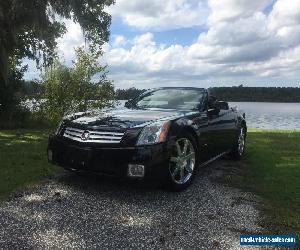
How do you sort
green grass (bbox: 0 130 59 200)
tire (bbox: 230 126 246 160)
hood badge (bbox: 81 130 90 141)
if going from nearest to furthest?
hood badge (bbox: 81 130 90 141), green grass (bbox: 0 130 59 200), tire (bbox: 230 126 246 160)

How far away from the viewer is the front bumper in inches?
195

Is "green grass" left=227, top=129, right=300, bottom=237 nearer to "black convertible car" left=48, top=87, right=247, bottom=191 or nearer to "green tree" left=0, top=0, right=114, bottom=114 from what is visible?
"black convertible car" left=48, top=87, right=247, bottom=191

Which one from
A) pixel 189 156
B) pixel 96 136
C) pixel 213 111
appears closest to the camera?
pixel 96 136

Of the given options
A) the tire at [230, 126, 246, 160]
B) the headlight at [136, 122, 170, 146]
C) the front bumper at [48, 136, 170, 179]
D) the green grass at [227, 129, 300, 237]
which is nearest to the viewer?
the green grass at [227, 129, 300, 237]

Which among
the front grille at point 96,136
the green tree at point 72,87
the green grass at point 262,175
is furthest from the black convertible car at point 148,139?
the green tree at point 72,87

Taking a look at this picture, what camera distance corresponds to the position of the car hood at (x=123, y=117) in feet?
17.5

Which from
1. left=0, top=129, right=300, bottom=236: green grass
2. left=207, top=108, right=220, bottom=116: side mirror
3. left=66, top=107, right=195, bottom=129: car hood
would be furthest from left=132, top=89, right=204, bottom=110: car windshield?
left=0, top=129, right=300, bottom=236: green grass

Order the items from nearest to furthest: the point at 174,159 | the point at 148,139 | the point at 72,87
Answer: the point at 148,139
the point at 174,159
the point at 72,87

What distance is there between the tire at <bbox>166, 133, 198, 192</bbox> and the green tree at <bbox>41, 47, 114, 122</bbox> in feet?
45.9

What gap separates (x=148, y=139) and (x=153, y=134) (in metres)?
0.11

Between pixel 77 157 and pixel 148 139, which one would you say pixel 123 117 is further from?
pixel 77 157

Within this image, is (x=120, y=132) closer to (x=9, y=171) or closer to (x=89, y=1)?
(x=9, y=171)

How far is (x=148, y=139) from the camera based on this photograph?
16.7 ft

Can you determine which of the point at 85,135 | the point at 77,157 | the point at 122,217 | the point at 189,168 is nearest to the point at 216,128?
the point at 189,168
